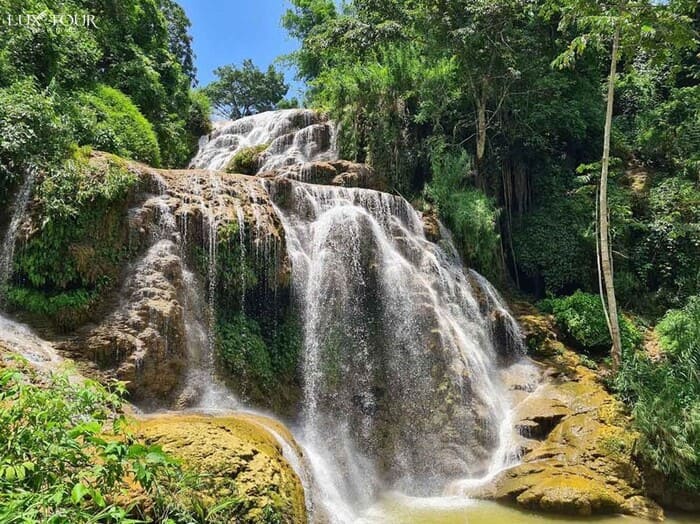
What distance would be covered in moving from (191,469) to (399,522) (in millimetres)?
3725

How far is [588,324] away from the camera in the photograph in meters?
12.3

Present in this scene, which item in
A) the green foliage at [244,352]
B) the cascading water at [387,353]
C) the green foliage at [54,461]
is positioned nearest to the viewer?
the green foliage at [54,461]

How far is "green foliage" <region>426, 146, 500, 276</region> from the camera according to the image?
13562mm

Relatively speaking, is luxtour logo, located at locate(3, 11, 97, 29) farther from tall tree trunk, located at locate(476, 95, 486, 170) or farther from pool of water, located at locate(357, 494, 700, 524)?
tall tree trunk, located at locate(476, 95, 486, 170)

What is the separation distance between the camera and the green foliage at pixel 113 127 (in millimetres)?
9859

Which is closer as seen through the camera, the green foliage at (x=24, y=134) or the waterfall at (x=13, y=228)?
A: the waterfall at (x=13, y=228)

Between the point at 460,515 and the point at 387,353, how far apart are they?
355 centimetres

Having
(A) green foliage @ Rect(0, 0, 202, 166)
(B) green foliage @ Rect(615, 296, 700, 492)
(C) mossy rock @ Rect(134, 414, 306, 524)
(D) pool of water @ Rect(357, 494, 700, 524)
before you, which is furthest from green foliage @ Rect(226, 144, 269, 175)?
(B) green foliage @ Rect(615, 296, 700, 492)

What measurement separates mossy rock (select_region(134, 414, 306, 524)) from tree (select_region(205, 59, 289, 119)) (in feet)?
124

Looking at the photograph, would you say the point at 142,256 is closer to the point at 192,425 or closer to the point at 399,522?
the point at 192,425

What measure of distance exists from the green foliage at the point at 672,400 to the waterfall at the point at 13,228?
34.4ft

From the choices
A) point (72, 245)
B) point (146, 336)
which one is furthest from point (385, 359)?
point (72, 245)

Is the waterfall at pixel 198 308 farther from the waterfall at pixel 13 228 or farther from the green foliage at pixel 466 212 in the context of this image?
the green foliage at pixel 466 212

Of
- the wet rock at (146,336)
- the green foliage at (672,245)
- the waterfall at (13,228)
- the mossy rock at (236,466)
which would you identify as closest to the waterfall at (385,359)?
the wet rock at (146,336)
